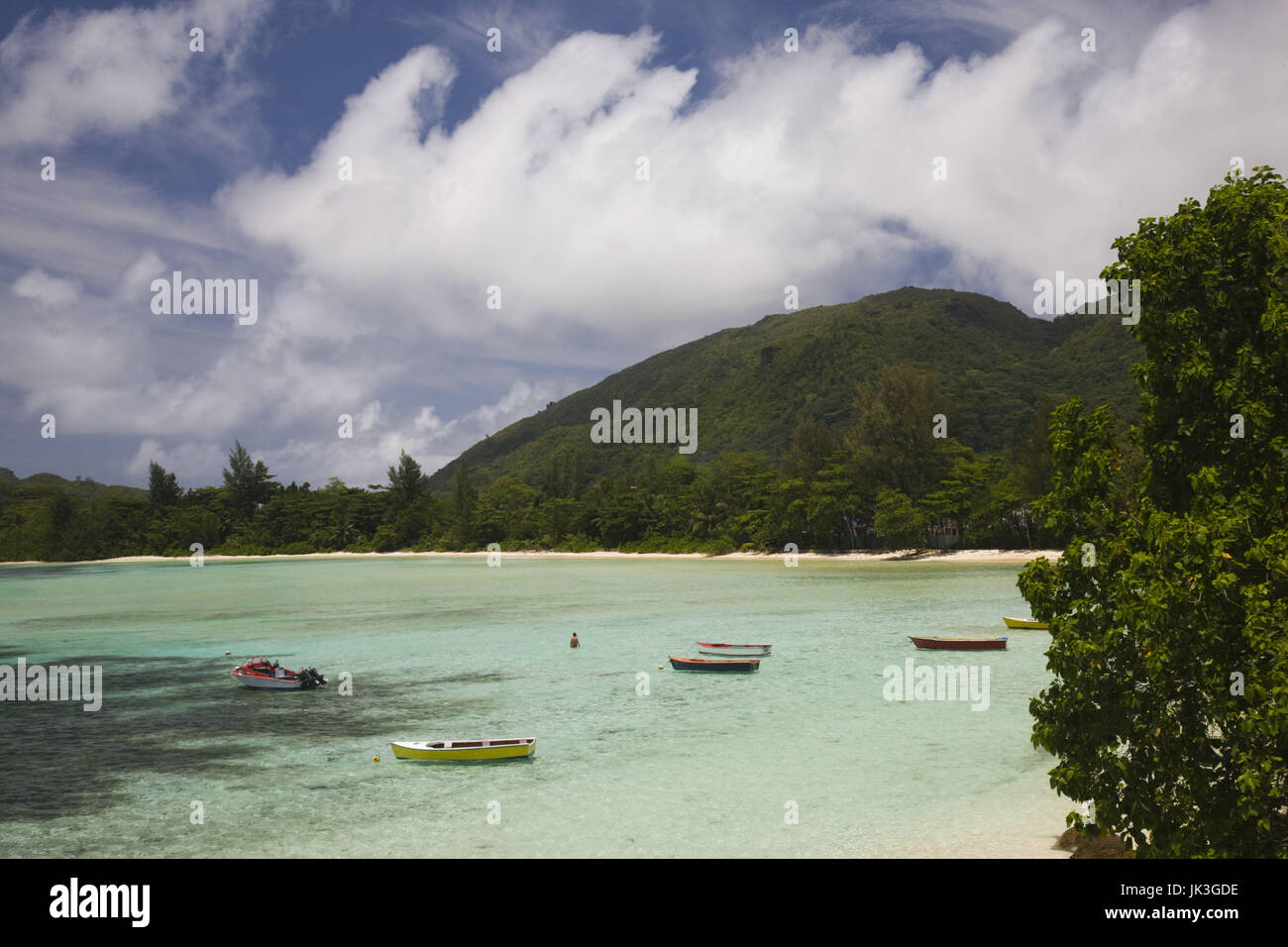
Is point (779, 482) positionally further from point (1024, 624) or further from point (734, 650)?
point (734, 650)

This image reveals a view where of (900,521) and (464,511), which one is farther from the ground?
(464,511)

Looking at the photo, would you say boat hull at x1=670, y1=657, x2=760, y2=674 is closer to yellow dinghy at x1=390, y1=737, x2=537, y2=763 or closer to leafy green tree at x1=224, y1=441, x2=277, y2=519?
yellow dinghy at x1=390, y1=737, x2=537, y2=763

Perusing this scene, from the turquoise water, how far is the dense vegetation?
4306 cm

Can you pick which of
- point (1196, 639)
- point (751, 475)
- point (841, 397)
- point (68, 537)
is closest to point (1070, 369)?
point (841, 397)

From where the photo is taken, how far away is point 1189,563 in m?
7.84

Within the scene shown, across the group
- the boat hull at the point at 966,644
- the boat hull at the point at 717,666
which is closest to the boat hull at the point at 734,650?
the boat hull at the point at 717,666

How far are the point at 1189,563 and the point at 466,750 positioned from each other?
13.6 m

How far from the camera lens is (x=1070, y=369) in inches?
5531

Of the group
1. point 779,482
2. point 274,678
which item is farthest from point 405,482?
point 274,678

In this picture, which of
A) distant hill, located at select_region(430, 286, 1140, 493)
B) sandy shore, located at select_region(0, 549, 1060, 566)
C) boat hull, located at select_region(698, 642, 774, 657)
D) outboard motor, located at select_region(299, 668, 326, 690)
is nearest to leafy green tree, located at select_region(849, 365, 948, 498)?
sandy shore, located at select_region(0, 549, 1060, 566)

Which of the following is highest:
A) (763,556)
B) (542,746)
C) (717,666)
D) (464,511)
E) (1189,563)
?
(464,511)

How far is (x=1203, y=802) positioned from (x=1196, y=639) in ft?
5.15

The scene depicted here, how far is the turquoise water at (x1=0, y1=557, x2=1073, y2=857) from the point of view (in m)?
13.3

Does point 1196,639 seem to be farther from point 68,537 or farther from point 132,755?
point 68,537
